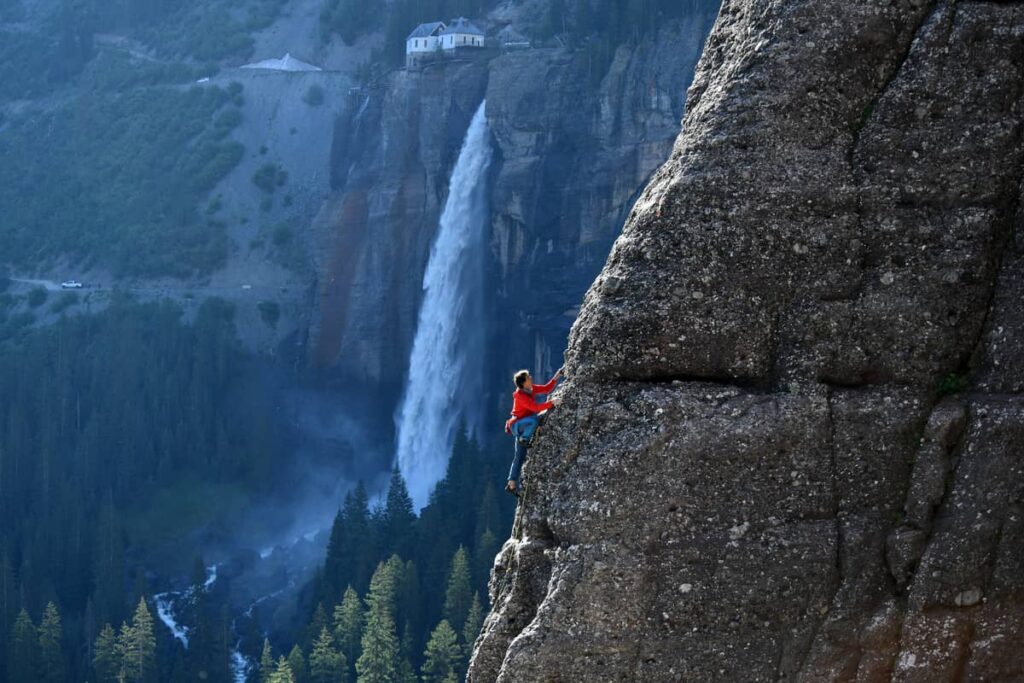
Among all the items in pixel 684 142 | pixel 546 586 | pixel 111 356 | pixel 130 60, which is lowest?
pixel 111 356

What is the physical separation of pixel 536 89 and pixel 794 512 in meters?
106

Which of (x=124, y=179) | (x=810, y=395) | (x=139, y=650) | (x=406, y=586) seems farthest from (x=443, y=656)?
(x=124, y=179)

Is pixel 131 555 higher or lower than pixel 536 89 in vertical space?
lower

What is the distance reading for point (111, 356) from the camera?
142 meters

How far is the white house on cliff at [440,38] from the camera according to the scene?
5148 inches

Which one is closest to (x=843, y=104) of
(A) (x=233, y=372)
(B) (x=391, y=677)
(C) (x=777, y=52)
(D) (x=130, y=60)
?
(C) (x=777, y=52)

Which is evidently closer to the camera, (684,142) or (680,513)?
(680,513)

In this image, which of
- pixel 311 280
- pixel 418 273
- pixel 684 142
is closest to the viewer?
pixel 684 142

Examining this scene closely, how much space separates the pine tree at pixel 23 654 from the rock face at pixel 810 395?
3039 inches

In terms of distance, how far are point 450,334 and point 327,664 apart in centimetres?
4905

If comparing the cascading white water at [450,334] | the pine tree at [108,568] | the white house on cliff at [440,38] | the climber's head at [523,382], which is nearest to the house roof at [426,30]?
the white house on cliff at [440,38]

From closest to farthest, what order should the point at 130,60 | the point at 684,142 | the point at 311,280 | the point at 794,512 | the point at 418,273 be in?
1. the point at 794,512
2. the point at 684,142
3. the point at 418,273
4. the point at 311,280
5. the point at 130,60

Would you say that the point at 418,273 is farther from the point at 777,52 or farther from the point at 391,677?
the point at 777,52

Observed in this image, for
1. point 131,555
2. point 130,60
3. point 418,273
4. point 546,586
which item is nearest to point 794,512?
point 546,586
